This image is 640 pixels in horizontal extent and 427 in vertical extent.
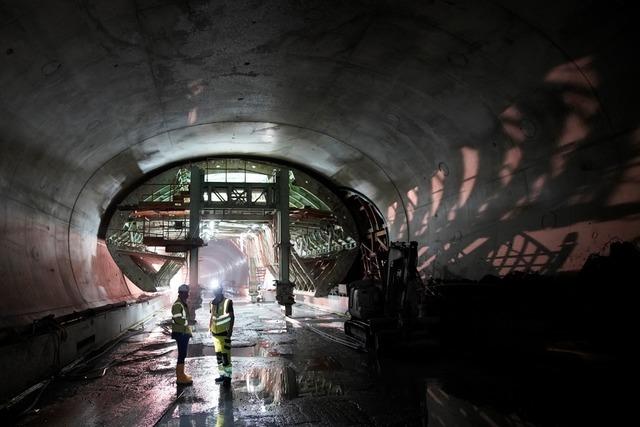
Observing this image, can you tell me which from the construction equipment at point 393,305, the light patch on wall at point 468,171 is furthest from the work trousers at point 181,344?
the light patch on wall at point 468,171

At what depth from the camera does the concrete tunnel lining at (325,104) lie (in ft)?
22.0

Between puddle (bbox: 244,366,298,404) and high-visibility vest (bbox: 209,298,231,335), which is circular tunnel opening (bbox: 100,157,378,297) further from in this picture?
high-visibility vest (bbox: 209,298,231,335)

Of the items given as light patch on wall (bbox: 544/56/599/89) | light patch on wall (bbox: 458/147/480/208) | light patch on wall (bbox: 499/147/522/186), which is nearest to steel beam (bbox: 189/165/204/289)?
light patch on wall (bbox: 458/147/480/208)

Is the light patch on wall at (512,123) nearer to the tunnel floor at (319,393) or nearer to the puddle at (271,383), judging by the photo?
the tunnel floor at (319,393)

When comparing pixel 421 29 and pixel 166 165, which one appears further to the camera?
pixel 166 165

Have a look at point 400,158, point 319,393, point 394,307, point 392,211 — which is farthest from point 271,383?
point 392,211

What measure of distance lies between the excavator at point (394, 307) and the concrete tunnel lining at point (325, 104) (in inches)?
101

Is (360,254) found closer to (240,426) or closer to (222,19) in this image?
(222,19)

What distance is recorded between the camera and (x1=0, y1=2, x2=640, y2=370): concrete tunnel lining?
22.0ft

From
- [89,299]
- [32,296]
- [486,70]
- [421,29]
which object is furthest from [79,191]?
[486,70]

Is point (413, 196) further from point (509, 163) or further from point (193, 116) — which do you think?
point (193, 116)

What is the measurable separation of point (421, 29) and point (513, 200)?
432 cm

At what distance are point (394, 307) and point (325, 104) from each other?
5.51 m

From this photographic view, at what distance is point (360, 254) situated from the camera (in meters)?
20.0
